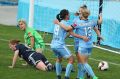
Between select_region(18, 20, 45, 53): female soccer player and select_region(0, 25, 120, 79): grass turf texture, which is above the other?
select_region(18, 20, 45, 53): female soccer player

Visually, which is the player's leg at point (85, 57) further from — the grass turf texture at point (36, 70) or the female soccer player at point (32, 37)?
the female soccer player at point (32, 37)

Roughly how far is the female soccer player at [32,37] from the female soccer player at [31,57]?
247mm

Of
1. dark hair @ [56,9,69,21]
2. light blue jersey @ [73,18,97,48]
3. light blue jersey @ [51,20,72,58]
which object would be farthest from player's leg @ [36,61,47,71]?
light blue jersey @ [73,18,97,48]

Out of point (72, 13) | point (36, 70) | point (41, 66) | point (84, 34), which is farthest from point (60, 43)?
point (72, 13)

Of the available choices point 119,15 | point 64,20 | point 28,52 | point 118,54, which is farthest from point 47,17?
point 64,20

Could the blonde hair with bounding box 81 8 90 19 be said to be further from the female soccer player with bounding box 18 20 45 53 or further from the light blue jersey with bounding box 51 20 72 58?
the female soccer player with bounding box 18 20 45 53

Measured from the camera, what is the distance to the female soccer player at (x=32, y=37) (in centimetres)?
1373

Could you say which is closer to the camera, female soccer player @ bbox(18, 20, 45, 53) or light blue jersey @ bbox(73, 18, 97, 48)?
light blue jersey @ bbox(73, 18, 97, 48)

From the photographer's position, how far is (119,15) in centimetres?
2152

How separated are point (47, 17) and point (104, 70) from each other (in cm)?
1118

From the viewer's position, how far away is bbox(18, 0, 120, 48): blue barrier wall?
2078 cm

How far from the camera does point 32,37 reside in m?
13.8

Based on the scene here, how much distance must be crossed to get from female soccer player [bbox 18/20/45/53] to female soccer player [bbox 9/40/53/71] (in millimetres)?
247

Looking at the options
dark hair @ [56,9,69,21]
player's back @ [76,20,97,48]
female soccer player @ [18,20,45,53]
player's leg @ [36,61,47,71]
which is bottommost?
player's leg @ [36,61,47,71]
